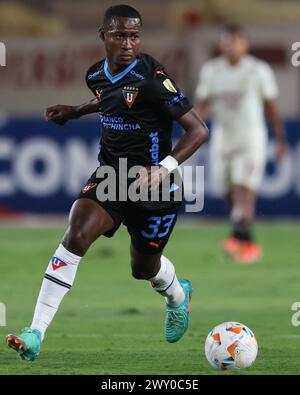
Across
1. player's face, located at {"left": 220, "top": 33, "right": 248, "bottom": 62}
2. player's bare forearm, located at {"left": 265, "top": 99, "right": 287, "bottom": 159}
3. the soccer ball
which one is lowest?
the soccer ball

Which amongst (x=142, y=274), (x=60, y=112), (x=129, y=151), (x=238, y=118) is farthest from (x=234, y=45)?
(x=129, y=151)

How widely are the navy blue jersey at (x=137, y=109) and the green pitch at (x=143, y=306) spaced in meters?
1.28

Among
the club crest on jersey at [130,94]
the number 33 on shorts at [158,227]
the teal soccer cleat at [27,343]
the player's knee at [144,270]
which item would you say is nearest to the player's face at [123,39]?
the club crest on jersey at [130,94]

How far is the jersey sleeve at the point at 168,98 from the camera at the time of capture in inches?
278

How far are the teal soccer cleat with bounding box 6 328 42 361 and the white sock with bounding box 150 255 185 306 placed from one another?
1.25 m

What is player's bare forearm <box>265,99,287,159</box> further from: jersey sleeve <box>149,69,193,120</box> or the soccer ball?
the soccer ball

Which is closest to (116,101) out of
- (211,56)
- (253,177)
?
(253,177)

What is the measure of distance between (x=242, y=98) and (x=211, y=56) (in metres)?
8.18

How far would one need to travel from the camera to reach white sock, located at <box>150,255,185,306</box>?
7.76 m

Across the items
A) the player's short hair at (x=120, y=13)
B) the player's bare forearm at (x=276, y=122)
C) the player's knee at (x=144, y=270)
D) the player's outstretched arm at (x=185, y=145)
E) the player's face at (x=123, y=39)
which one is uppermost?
the player's bare forearm at (x=276, y=122)

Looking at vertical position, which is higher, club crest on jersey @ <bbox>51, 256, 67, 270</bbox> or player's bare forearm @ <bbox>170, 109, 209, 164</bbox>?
player's bare forearm @ <bbox>170, 109, 209, 164</bbox>

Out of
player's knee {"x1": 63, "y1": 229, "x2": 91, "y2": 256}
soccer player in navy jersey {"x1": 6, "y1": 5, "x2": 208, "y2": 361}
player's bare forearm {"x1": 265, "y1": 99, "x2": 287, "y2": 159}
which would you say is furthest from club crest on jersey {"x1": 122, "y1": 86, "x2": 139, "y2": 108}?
player's bare forearm {"x1": 265, "y1": 99, "x2": 287, "y2": 159}

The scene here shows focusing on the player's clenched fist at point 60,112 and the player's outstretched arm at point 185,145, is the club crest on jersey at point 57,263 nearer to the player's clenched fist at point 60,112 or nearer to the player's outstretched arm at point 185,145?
the player's outstretched arm at point 185,145

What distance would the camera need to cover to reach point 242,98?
13.5 metres
